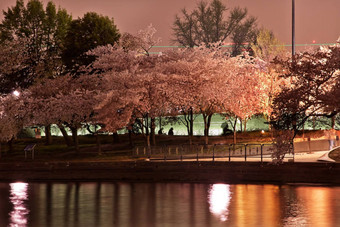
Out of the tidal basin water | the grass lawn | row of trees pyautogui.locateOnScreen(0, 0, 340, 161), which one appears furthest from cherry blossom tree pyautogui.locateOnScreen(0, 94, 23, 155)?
the tidal basin water

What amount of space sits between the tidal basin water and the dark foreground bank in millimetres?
1379

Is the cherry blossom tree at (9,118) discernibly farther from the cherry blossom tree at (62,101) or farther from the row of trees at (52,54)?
the row of trees at (52,54)

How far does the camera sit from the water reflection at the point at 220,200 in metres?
23.0

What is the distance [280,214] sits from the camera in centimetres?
2253

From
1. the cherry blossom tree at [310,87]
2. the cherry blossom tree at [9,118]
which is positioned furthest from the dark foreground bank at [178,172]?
the cherry blossom tree at [9,118]

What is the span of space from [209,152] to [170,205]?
16021 mm

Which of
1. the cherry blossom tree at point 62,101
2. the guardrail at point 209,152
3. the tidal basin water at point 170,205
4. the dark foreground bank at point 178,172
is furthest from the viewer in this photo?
the cherry blossom tree at point 62,101

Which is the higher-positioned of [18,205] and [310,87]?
[310,87]

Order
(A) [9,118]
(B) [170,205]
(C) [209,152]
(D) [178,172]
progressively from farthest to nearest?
(A) [9,118] < (C) [209,152] < (D) [178,172] < (B) [170,205]

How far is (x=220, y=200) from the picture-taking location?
88.0 feet

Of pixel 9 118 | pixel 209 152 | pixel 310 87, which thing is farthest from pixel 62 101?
pixel 310 87

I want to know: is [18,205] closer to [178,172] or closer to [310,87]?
[178,172]

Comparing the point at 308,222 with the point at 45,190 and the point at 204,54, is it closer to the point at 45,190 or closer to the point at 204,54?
the point at 45,190

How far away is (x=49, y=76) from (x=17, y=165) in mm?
25165
